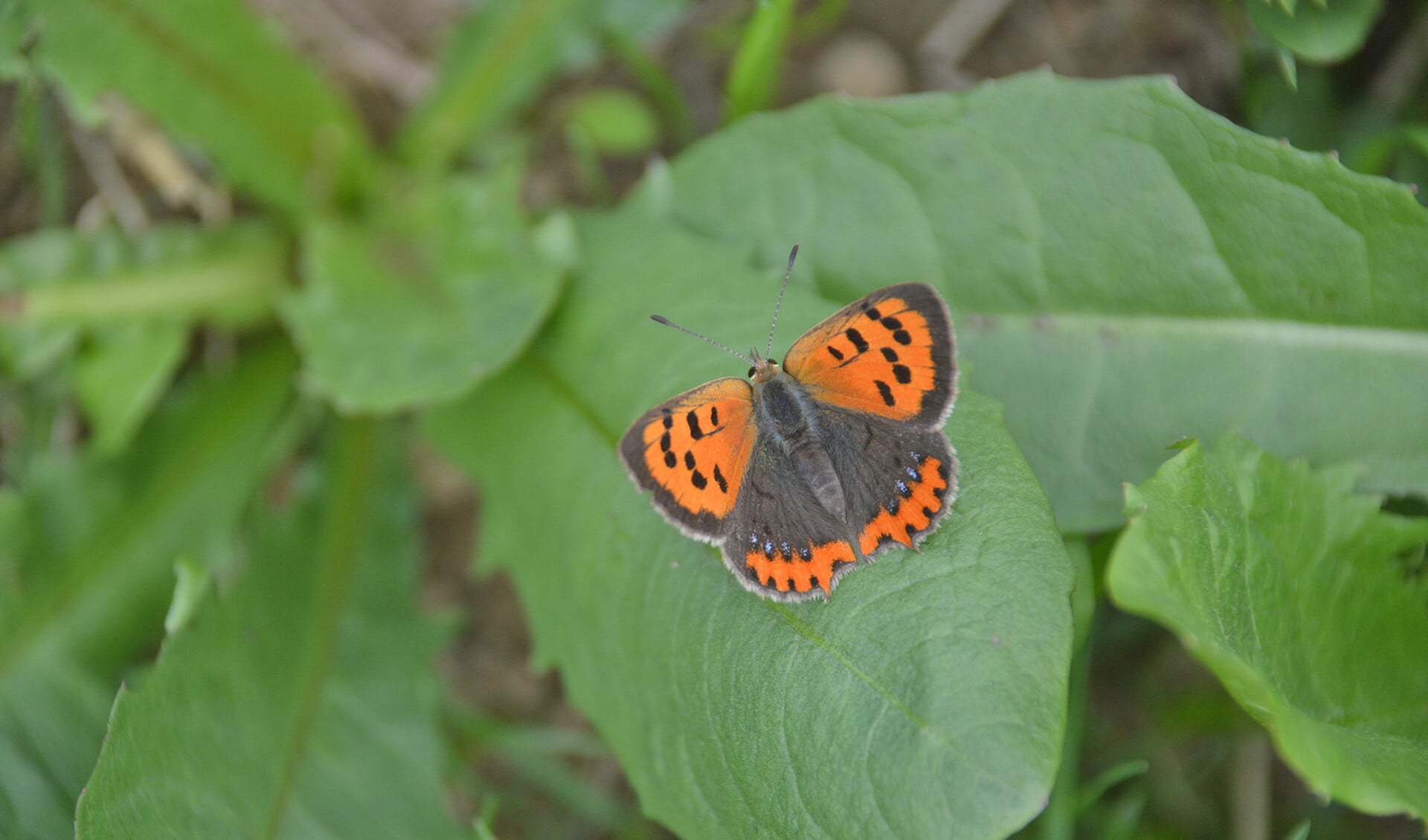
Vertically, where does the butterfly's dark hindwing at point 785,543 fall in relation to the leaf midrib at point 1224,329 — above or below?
above

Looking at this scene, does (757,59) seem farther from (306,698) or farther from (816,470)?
(306,698)

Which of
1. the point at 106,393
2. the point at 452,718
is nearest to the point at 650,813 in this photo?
the point at 452,718

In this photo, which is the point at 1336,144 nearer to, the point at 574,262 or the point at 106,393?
the point at 574,262

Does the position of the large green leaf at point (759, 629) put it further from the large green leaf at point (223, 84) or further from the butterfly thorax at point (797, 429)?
the large green leaf at point (223, 84)

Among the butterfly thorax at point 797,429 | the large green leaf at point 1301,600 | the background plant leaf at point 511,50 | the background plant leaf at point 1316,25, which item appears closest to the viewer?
the large green leaf at point 1301,600

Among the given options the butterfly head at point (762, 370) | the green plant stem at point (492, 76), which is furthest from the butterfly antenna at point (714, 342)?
the green plant stem at point (492, 76)

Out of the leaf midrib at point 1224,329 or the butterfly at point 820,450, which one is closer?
the butterfly at point 820,450


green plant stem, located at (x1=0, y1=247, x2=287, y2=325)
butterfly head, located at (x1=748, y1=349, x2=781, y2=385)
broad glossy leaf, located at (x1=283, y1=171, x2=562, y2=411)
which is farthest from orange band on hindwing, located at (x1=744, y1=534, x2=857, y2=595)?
green plant stem, located at (x1=0, y1=247, x2=287, y2=325)
